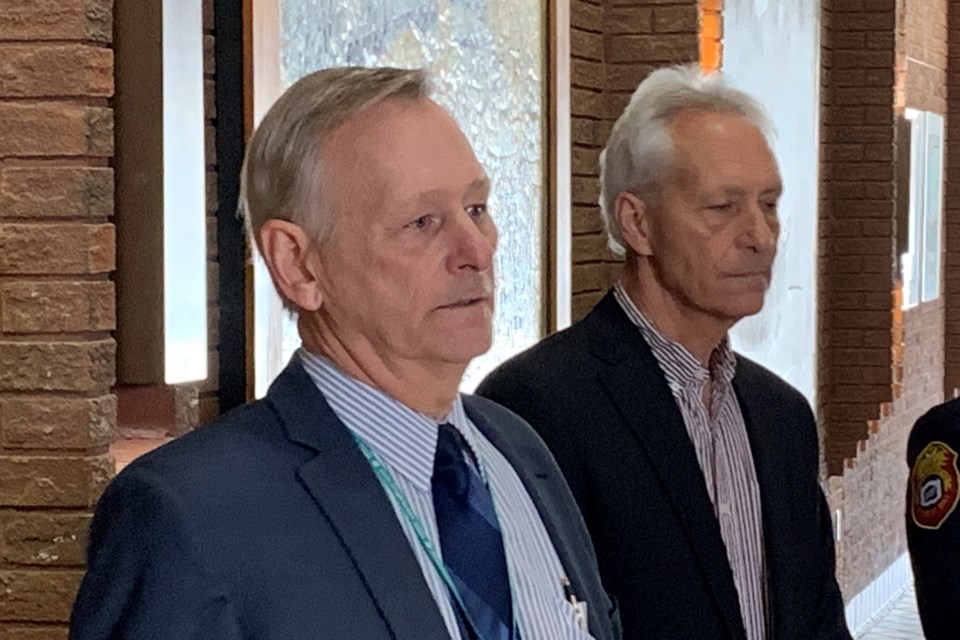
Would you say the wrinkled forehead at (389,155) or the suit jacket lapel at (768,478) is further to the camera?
the suit jacket lapel at (768,478)

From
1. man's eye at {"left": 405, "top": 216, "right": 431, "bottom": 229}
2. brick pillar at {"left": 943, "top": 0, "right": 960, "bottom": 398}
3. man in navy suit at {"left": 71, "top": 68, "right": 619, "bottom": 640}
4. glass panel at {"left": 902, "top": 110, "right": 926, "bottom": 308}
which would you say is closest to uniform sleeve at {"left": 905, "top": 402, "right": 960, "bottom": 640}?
man in navy suit at {"left": 71, "top": 68, "right": 619, "bottom": 640}

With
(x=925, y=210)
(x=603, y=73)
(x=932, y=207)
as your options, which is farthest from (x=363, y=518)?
(x=932, y=207)

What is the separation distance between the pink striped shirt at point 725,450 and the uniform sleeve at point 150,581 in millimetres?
1248

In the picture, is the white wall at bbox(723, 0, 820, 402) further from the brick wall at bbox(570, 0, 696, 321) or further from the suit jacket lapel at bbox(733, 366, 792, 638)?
the suit jacket lapel at bbox(733, 366, 792, 638)

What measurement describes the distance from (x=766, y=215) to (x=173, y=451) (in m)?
1.37

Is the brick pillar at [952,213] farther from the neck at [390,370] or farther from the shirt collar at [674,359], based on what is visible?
the neck at [390,370]

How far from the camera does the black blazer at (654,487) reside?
2.48 metres

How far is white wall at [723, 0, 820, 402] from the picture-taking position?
562 centimetres

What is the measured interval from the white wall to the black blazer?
272 centimetres

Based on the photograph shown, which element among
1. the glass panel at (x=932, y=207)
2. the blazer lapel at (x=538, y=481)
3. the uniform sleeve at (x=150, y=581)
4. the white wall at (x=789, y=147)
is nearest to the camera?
the uniform sleeve at (x=150, y=581)

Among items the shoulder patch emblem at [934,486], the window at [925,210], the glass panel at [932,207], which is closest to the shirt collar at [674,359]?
the shoulder patch emblem at [934,486]

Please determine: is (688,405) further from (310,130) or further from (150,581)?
(150,581)


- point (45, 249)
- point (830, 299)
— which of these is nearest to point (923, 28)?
point (830, 299)

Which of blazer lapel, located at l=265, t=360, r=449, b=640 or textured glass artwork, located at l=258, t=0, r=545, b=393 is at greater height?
textured glass artwork, located at l=258, t=0, r=545, b=393
